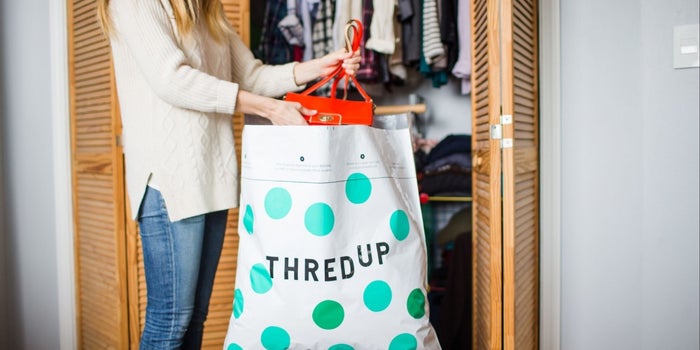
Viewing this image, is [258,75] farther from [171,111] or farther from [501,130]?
[501,130]

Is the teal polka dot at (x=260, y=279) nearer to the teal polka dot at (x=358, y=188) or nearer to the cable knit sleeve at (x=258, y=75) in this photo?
the teal polka dot at (x=358, y=188)

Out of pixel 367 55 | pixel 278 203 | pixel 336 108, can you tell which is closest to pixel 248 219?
pixel 278 203

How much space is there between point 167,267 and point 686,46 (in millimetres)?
1312

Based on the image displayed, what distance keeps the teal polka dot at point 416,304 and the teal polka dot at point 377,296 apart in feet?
0.17

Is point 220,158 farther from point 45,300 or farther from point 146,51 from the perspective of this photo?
Result: point 45,300

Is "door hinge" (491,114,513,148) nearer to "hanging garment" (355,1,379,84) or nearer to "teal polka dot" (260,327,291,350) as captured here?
"teal polka dot" (260,327,291,350)

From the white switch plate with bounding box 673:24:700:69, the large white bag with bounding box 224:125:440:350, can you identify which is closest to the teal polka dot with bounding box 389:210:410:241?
the large white bag with bounding box 224:125:440:350

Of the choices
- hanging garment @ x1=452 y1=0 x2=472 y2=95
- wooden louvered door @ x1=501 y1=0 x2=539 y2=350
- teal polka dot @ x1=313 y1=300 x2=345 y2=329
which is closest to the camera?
teal polka dot @ x1=313 y1=300 x2=345 y2=329

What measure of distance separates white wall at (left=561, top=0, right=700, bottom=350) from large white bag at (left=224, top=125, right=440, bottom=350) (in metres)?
0.62

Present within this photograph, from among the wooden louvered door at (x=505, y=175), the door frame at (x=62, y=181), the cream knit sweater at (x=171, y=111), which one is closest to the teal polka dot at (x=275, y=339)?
the cream knit sweater at (x=171, y=111)

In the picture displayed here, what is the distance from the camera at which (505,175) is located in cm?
125

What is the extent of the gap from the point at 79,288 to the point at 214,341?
0.56 meters

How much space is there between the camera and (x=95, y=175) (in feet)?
5.96

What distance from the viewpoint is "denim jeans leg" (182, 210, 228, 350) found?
123cm
